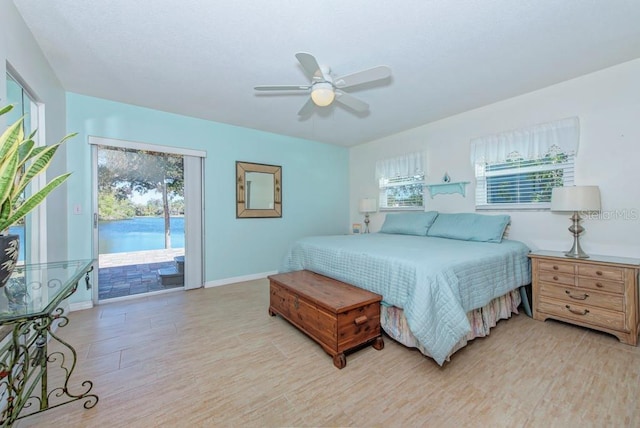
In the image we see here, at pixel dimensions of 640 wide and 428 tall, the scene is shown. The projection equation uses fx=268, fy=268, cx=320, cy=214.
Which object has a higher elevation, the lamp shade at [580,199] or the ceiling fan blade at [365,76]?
the ceiling fan blade at [365,76]

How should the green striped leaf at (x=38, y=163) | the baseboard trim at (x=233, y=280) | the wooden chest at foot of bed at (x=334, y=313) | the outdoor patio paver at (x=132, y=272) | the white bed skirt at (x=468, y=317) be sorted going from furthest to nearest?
the baseboard trim at (x=233, y=280) → the outdoor patio paver at (x=132, y=272) → the white bed skirt at (x=468, y=317) → the wooden chest at foot of bed at (x=334, y=313) → the green striped leaf at (x=38, y=163)

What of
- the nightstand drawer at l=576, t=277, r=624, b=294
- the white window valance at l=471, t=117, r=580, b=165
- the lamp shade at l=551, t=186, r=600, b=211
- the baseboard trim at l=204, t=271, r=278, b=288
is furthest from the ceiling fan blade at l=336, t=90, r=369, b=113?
the baseboard trim at l=204, t=271, r=278, b=288

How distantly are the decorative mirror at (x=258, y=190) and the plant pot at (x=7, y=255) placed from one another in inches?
114

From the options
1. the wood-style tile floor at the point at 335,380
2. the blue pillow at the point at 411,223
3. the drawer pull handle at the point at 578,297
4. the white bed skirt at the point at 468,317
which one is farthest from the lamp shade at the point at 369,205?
the drawer pull handle at the point at 578,297

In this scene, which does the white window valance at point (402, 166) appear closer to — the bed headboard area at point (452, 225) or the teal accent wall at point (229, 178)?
the bed headboard area at point (452, 225)

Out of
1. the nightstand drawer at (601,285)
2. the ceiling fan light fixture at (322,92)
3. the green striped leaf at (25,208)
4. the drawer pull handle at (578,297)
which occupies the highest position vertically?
the ceiling fan light fixture at (322,92)

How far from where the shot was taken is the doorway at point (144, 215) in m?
3.30

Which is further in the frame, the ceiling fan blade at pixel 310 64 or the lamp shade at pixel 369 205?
the lamp shade at pixel 369 205

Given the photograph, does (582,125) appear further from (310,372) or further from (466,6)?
(310,372)

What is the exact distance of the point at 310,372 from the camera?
71.6 inches

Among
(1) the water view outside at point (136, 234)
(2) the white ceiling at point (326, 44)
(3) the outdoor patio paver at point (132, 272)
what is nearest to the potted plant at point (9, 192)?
(2) the white ceiling at point (326, 44)

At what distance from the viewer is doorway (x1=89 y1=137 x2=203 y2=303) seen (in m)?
3.30

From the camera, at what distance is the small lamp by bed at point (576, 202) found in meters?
2.37

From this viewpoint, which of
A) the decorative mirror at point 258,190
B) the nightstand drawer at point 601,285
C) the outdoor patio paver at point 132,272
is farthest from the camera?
the decorative mirror at point 258,190
